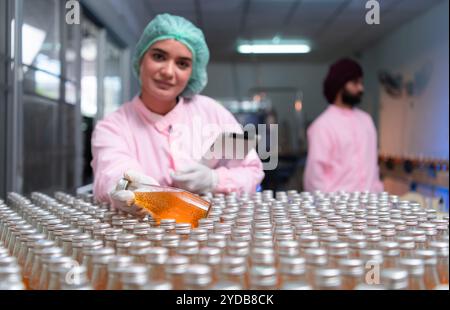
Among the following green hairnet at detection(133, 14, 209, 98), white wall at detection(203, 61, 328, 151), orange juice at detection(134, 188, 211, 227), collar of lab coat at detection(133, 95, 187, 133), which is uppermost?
white wall at detection(203, 61, 328, 151)

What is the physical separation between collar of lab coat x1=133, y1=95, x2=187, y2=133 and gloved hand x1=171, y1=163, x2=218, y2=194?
0.23m

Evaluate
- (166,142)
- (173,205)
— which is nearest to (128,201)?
(173,205)

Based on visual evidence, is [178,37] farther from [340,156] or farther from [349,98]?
[349,98]

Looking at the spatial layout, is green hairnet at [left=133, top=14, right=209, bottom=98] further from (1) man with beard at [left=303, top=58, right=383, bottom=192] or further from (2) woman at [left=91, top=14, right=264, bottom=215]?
(1) man with beard at [left=303, top=58, right=383, bottom=192]

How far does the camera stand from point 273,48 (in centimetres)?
743

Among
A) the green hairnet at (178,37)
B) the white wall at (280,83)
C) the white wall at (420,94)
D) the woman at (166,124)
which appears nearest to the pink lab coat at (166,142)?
the woman at (166,124)

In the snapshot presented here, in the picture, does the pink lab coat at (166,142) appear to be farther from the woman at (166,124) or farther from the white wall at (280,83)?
the white wall at (280,83)

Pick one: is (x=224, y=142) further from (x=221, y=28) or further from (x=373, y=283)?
(x=221, y=28)

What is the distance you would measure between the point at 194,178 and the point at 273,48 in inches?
249

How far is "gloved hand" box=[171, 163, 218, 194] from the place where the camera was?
51.9 inches

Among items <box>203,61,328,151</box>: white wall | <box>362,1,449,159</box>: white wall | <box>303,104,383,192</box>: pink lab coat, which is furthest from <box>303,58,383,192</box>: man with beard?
<box>203,61,328,151</box>: white wall

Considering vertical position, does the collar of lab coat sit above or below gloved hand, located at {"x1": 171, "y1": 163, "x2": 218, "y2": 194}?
above
